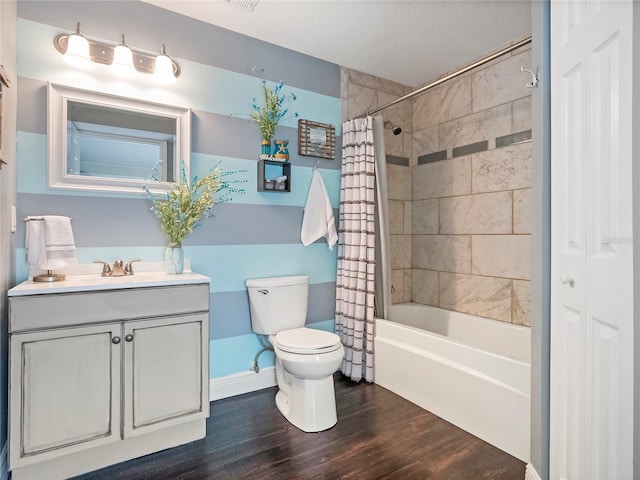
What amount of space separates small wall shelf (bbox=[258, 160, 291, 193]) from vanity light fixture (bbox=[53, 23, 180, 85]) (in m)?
0.76

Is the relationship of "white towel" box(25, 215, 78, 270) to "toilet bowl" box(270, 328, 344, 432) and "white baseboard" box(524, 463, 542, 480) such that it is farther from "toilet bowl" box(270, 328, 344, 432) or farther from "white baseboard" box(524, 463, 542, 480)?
"white baseboard" box(524, 463, 542, 480)

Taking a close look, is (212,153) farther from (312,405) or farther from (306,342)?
(312,405)

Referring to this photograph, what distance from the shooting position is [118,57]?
6.52ft

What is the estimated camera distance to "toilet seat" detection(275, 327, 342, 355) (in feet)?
6.38

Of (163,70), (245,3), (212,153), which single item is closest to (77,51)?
(163,70)

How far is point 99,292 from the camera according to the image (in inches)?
63.6

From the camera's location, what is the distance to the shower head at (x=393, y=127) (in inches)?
120

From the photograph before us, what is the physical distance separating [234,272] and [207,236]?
31 cm

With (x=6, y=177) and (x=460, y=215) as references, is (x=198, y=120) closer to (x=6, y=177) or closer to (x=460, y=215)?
(x=6, y=177)

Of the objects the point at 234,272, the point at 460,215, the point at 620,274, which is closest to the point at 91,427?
the point at 234,272

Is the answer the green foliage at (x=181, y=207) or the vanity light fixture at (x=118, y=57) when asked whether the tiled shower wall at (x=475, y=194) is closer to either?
the green foliage at (x=181, y=207)

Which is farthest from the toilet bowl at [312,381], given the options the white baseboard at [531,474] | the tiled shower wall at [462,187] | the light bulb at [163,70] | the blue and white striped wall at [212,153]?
the light bulb at [163,70]

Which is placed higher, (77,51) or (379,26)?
(379,26)

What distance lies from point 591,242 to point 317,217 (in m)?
1.82
